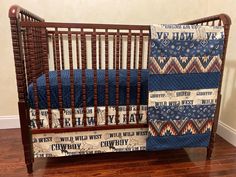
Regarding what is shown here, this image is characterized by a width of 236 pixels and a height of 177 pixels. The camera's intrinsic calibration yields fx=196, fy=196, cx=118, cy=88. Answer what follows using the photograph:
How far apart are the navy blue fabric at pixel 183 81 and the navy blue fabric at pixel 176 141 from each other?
34 cm

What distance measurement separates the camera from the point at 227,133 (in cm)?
175

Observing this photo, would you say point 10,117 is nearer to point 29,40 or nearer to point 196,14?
point 29,40

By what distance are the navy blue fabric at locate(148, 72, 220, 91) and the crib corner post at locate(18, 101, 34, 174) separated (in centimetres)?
76

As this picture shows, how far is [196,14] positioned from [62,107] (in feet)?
5.60

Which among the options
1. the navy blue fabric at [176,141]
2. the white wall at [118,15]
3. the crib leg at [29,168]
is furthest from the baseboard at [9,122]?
the navy blue fabric at [176,141]

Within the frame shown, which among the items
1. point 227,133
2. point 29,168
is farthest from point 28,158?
point 227,133

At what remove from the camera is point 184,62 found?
3.97 ft

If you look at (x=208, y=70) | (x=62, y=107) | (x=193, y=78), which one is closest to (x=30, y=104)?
(x=62, y=107)

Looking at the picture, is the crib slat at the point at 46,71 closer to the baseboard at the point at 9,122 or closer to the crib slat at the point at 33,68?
the crib slat at the point at 33,68

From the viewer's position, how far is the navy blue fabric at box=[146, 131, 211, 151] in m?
1.32

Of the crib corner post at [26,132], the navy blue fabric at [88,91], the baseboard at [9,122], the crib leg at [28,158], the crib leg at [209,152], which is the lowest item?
the baseboard at [9,122]

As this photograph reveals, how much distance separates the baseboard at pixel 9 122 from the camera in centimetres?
197

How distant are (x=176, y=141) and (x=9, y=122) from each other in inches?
64.1

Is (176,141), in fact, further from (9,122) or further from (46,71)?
(9,122)
